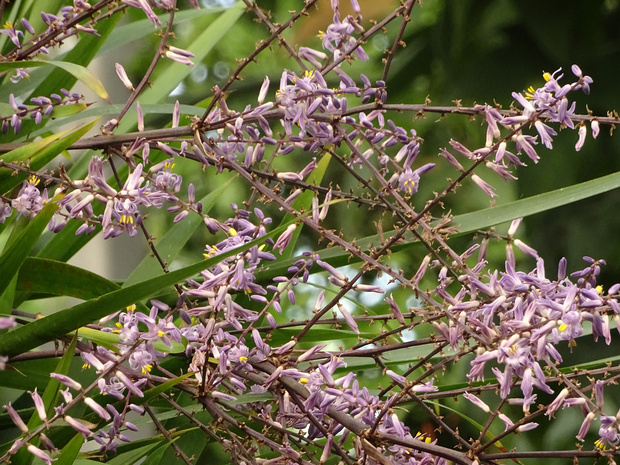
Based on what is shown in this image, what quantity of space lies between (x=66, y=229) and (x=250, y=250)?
318 mm

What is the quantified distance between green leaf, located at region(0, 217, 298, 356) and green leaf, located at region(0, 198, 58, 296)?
53 mm

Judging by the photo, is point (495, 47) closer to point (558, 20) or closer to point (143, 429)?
point (558, 20)

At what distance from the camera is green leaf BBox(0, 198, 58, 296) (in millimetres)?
433

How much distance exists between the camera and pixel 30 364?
0.51 m

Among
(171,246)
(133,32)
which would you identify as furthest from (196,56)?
(171,246)

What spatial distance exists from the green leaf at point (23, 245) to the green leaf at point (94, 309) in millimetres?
53

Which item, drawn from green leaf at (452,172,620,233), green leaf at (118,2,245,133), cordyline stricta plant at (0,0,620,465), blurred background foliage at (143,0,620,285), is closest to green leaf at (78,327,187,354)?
cordyline stricta plant at (0,0,620,465)

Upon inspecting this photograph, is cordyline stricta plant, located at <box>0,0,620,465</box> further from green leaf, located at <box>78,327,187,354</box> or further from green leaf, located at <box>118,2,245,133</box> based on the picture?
green leaf, located at <box>118,2,245,133</box>

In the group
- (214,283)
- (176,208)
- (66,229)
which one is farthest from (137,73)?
(214,283)

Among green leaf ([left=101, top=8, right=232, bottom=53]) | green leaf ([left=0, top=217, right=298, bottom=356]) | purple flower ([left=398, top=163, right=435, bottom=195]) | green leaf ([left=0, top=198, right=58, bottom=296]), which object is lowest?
purple flower ([left=398, top=163, right=435, bottom=195])

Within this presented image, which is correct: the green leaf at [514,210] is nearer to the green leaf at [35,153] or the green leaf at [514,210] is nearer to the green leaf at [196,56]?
the green leaf at [35,153]

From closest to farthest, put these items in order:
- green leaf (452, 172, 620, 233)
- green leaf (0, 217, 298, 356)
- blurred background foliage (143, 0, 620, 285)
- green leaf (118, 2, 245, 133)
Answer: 1. green leaf (0, 217, 298, 356)
2. green leaf (452, 172, 620, 233)
3. green leaf (118, 2, 245, 133)
4. blurred background foliage (143, 0, 620, 285)

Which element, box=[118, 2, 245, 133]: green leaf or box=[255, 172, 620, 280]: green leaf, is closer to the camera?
box=[255, 172, 620, 280]: green leaf

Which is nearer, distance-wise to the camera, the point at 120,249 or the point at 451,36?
the point at 120,249
